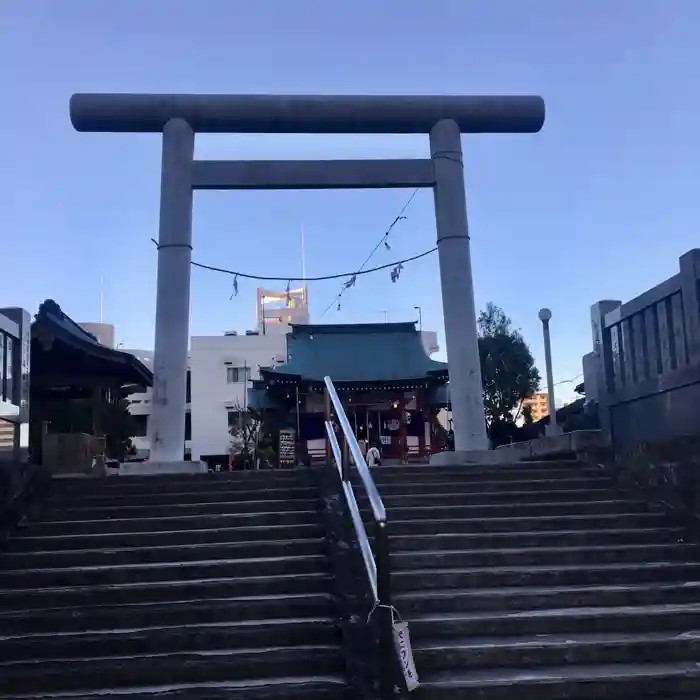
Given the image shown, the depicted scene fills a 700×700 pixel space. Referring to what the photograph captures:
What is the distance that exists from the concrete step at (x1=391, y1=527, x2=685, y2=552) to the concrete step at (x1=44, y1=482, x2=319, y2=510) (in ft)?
3.80

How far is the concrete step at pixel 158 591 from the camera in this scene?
16.6ft

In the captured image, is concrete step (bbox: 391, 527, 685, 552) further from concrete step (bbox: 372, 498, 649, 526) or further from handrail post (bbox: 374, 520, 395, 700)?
handrail post (bbox: 374, 520, 395, 700)

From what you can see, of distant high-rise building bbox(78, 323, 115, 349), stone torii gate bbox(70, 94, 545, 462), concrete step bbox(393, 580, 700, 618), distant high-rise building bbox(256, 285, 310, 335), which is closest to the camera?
concrete step bbox(393, 580, 700, 618)

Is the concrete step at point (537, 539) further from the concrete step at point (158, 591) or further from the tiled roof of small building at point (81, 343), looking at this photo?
the tiled roof of small building at point (81, 343)

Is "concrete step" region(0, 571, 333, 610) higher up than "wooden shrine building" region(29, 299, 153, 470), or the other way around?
"wooden shrine building" region(29, 299, 153, 470)

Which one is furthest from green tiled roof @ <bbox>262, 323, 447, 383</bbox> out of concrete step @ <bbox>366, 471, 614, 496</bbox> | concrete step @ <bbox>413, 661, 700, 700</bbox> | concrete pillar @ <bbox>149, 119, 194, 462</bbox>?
concrete step @ <bbox>413, 661, 700, 700</bbox>

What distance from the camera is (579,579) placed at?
5.29 metres

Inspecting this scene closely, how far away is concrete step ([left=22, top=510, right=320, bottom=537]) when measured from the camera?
6.05m

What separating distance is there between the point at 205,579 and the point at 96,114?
7161 mm

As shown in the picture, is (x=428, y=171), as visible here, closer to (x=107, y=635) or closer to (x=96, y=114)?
(x=96, y=114)

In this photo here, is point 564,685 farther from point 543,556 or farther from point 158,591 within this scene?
point 158,591

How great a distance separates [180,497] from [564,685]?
3.64 metres

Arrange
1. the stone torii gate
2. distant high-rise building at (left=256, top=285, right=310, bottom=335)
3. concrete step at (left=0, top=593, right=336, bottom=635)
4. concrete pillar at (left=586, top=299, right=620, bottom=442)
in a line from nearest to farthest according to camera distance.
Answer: concrete step at (left=0, top=593, right=336, bottom=635) < concrete pillar at (left=586, top=299, right=620, bottom=442) < the stone torii gate < distant high-rise building at (left=256, top=285, right=310, bottom=335)

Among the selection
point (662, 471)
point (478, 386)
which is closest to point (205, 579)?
point (662, 471)
